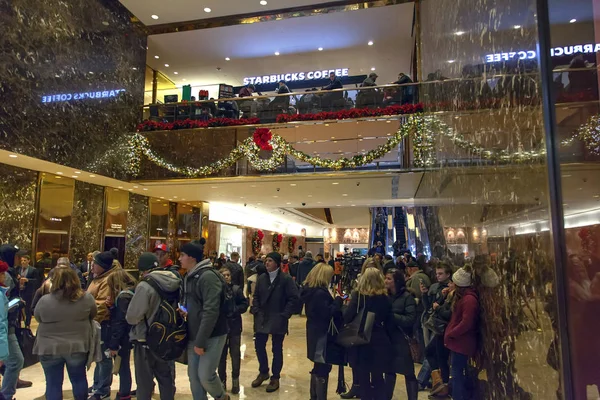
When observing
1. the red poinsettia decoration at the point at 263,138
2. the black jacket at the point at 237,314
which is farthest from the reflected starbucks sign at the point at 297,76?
the black jacket at the point at 237,314

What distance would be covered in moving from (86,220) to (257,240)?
11.4 metres

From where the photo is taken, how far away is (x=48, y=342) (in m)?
3.62

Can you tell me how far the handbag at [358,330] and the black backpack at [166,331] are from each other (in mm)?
1512

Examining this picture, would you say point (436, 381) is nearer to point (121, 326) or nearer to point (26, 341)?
point (121, 326)

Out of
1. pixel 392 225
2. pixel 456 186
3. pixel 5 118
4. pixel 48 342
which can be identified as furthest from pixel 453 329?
pixel 392 225

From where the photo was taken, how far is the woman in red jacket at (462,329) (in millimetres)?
3229

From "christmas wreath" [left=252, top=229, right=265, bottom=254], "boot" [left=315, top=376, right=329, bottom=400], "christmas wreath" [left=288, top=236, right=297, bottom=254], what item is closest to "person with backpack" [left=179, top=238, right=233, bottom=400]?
"boot" [left=315, top=376, right=329, bottom=400]

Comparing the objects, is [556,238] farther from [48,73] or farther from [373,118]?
[48,73]

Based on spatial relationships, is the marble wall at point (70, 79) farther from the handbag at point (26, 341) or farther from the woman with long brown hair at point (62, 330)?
the woman with long brown hair at point (62, 330)

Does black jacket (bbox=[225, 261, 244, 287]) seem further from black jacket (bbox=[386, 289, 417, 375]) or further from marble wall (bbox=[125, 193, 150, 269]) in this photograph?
marble wall (bbox=[125, 193, 150, 269])

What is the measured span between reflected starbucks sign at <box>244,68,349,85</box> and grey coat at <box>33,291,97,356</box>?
13671 millimetres

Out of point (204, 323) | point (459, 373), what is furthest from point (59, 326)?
point (459, 373)

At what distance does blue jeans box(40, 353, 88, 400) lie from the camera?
12.2 ft

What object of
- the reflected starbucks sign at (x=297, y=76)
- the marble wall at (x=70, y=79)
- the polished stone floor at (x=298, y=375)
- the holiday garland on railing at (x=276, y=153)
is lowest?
the polished stone floor at (x=298, y=375)
